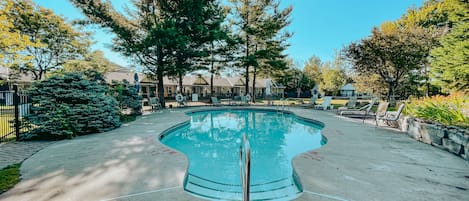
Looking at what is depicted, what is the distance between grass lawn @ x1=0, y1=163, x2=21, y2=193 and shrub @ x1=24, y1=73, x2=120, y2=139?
262 centimetres

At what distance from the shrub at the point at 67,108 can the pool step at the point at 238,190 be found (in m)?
5.04

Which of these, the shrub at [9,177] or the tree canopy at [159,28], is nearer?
the shrub at [9,177]

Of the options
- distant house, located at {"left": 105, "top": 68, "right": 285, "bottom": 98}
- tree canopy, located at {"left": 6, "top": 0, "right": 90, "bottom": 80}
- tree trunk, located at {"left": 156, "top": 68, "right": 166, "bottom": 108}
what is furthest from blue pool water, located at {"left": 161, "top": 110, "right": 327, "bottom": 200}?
distant house, located at {"left": 105, "top": 68, "right": 285, "bottom": 98}

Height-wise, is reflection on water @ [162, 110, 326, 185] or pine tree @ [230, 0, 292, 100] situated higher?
pine tree @ [230, 0, 292, 100]

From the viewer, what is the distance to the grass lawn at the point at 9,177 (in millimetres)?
2926

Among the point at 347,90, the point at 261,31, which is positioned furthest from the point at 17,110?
the point at 347,90

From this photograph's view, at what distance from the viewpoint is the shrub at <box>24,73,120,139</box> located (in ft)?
19.8

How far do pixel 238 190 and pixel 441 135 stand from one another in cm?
524

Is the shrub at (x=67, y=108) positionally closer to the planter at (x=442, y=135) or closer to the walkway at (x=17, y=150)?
the walkway at (x=17, y=150)

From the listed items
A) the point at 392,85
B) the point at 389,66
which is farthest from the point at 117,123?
the point at 392,85

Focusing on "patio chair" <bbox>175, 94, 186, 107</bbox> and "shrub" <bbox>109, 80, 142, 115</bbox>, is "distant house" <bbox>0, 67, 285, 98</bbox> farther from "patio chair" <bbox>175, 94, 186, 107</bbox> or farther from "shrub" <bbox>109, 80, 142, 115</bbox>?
"shrub" <bbox>109, 80, 142, 115</bbox>

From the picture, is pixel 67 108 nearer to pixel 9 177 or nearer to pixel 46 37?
pixel 9 177

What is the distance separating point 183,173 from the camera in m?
3.34

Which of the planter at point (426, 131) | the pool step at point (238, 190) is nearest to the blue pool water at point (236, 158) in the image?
the pool step at point (238, 190)
